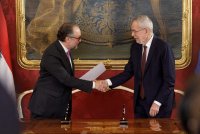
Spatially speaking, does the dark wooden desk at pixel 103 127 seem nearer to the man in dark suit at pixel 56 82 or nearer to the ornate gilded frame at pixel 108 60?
the man in dark suit at pixel 56 82

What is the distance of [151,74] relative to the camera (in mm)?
3857

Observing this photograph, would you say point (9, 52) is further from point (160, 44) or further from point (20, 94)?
point (160, 44)

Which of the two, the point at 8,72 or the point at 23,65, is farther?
the point at 23,65

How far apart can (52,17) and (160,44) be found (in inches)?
71.6

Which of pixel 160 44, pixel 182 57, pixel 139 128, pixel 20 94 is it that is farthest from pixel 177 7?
pixel 139 128

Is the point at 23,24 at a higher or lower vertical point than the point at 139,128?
higher

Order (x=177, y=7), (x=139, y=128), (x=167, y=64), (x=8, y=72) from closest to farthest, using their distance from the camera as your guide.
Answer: (x=139, y=128), (x=167, y=64), (x=8, y=72), (x=177, y=7)

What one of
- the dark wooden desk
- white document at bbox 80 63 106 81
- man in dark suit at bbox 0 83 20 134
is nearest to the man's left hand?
the dark wooden desk

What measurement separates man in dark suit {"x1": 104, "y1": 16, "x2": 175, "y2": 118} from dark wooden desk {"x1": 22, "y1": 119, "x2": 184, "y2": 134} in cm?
71

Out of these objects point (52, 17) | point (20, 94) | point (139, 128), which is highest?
point (52, 17)

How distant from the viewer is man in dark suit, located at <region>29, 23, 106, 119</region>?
3.81 m

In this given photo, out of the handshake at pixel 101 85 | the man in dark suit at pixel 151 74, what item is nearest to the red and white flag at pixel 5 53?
the handshake at pixel 101 85

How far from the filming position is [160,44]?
3.85 meters

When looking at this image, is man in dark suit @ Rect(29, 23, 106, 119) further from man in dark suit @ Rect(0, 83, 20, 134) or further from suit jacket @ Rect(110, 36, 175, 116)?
man in dark suit @ Rect(0, 83, 20, 134)
